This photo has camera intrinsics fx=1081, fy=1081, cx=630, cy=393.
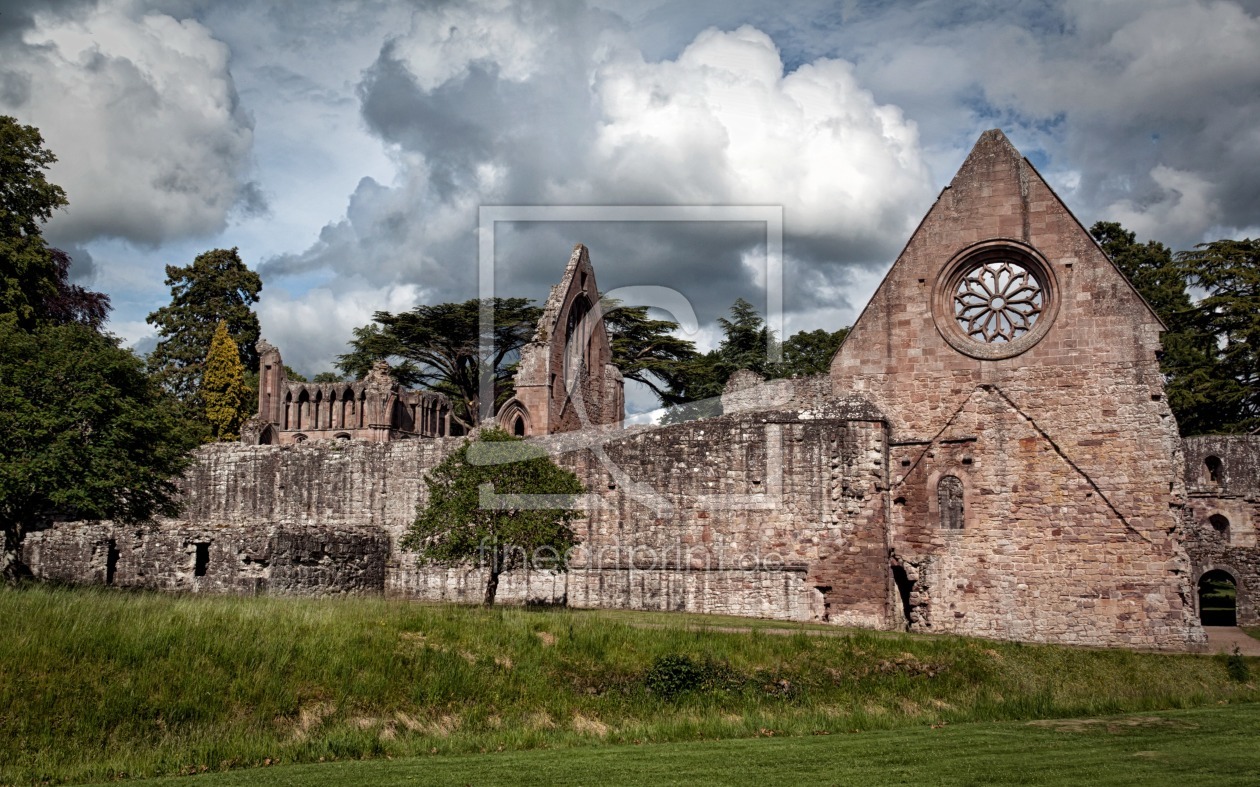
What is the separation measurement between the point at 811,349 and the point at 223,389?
30579 millimetres

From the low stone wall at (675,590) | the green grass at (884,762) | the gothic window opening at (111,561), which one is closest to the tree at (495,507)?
the low stone wall at (675,590)

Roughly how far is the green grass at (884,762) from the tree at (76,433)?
29.8 feet

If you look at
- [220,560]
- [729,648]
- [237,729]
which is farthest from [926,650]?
[220,560]

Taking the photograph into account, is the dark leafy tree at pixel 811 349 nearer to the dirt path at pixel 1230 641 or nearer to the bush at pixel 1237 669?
the dirt path at pixel 1230 641

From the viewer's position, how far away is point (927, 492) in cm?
2164

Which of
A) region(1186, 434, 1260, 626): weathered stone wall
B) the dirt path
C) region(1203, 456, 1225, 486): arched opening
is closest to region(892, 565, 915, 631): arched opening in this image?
the dirt path

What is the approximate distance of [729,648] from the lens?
15.8 metres

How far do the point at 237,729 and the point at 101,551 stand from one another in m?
11.9

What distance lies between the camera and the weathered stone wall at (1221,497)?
107ft

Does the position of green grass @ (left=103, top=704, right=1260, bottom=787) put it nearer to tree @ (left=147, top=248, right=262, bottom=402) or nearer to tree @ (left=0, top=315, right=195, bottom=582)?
tree @ (left=0, top=315, right=195, bottom=582)

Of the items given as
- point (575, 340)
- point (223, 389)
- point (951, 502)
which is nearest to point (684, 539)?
point (951, 502)

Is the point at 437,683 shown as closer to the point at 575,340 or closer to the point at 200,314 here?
the point at 575,340

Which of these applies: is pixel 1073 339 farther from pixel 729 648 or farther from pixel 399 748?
pixel 399 748

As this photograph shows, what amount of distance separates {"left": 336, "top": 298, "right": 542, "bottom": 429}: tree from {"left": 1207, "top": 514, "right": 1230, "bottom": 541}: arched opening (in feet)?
90.2
